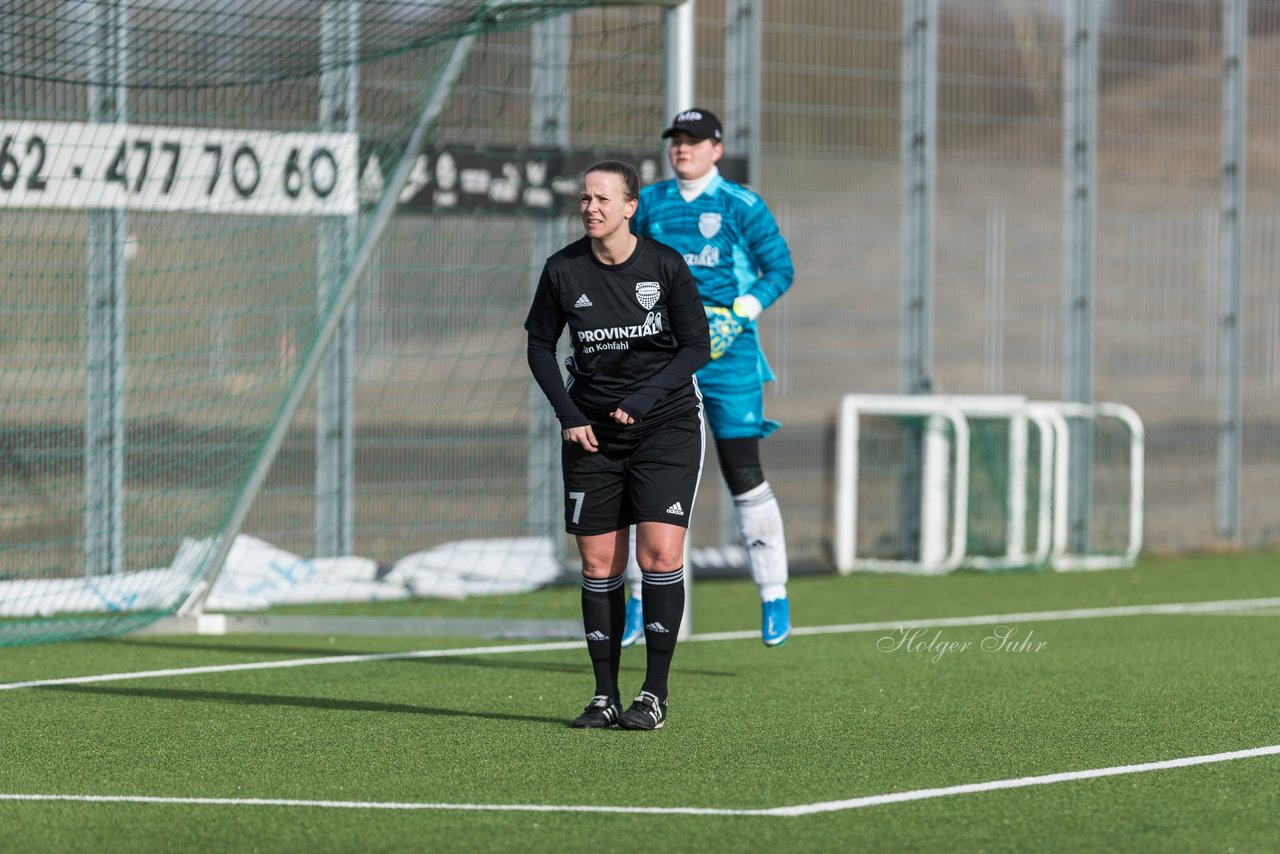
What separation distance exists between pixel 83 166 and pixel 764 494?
4271 mm

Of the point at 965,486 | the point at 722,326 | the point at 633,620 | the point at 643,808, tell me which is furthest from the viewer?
the point at 965,486

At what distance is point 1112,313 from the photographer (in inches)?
549

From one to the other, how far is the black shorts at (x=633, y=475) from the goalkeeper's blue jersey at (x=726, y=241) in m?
1.32

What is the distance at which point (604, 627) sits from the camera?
5949 mm

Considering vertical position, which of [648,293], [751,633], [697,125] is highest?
[697,125]

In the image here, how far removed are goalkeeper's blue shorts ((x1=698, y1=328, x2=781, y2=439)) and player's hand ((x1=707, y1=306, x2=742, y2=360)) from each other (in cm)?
13

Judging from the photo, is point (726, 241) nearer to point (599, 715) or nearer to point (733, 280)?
point (733, 280)

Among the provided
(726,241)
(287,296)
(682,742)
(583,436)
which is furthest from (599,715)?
(287,296)

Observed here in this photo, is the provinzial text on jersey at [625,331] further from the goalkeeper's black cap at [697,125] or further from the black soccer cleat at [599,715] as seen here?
the goalkeeper's black cap at [697,125]

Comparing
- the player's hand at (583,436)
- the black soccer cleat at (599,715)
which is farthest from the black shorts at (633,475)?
the black soccer cleat at (599,715)

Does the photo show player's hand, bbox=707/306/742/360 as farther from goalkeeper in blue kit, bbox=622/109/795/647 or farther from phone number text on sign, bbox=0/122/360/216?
phone number text on sign, bbox=0/122/360/216

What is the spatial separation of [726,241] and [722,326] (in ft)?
1.22

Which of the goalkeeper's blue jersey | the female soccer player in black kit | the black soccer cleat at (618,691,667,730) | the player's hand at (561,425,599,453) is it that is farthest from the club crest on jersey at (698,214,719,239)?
the black soccer cleat at (618,691,667,730)

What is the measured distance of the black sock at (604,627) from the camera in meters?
5.95
